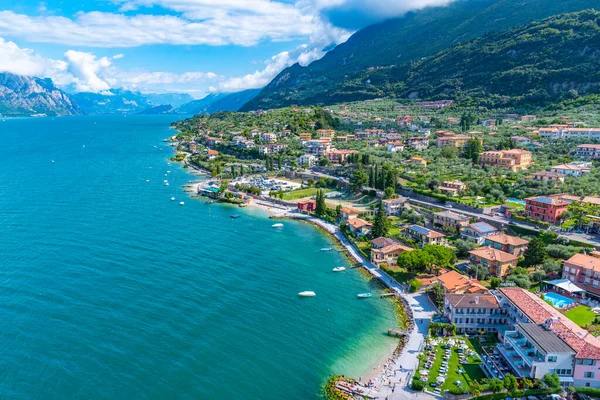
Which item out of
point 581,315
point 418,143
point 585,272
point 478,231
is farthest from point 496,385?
point 418,143

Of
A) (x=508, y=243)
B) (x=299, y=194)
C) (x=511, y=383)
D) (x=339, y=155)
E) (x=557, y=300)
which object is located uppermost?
(x=339, y=155)

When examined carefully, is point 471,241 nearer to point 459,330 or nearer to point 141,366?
point 459,330

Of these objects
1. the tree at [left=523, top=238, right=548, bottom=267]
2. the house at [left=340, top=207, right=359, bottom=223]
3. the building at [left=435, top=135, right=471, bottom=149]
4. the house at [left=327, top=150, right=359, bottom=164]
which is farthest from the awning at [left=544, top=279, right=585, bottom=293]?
the building at [left=435, top=135, right=471, bottom=149]

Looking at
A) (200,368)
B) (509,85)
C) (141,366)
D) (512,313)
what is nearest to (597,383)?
(512,313)

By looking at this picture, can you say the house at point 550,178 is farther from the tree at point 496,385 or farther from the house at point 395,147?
→ the tree at point 496,385

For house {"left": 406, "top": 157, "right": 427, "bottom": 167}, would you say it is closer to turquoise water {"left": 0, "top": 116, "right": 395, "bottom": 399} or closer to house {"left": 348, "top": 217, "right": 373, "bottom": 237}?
house {"left": 348, "top": 217, "right": 373, "bottom": 237}

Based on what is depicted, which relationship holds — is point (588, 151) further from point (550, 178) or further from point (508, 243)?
point (508, 243)
